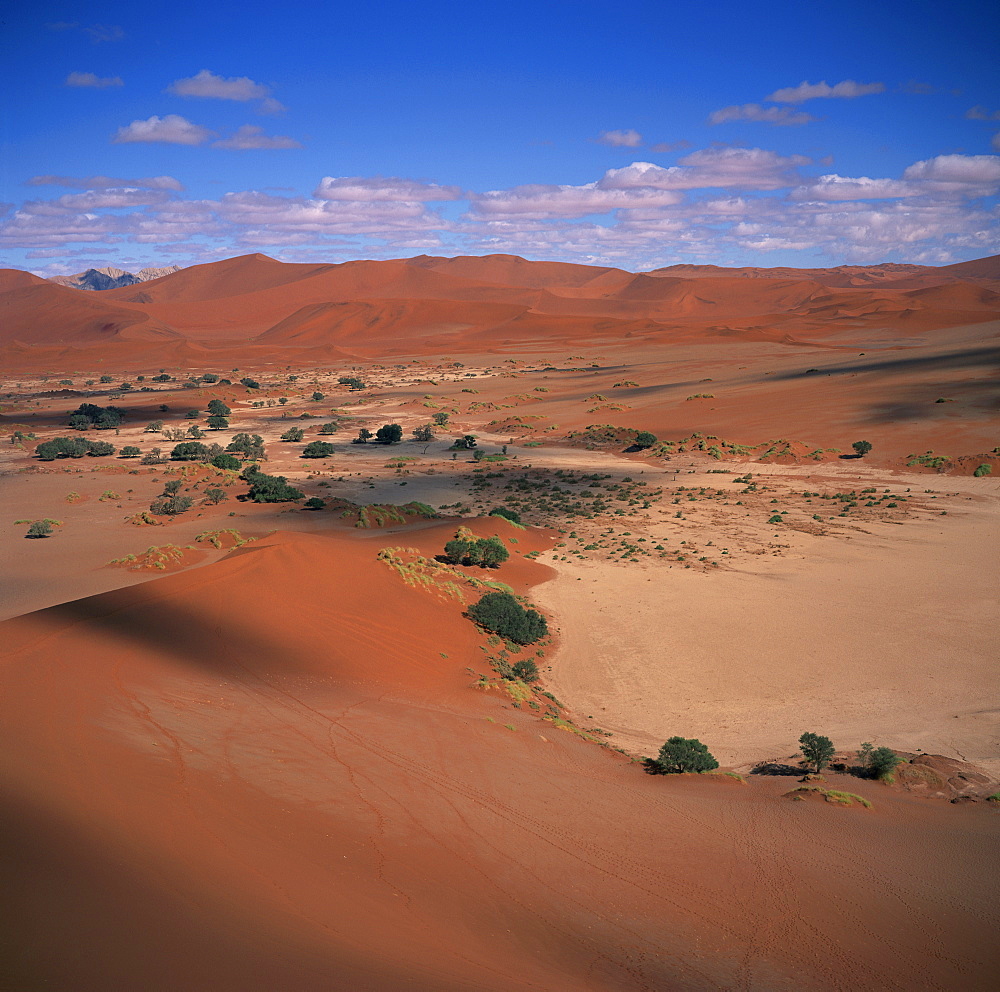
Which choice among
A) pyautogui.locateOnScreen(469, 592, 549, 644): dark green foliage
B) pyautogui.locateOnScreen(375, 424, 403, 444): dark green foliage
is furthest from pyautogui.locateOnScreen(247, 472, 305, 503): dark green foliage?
pyautogui.locateOnScreen(375, 424, 403, 444): dark green foliage

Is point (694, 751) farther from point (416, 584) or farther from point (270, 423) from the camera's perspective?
point (270, 423)

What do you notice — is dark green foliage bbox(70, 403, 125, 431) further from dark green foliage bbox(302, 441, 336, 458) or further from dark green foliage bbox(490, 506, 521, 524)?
dark green foliage bbox(490, 506, 521, 524)

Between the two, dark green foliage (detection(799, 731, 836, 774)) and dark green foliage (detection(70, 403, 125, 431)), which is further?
dark green foliage (detection(70, 403, 125, 431))

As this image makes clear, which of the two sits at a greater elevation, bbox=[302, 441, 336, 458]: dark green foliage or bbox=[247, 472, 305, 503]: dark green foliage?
bbox=[302, 441, 336, 458]: dark green foliage

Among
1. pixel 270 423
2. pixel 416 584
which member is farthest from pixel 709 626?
pixel 270 423

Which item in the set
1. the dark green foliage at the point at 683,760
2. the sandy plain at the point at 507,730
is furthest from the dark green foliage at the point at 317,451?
the dark green foliage at the point at 683,760
